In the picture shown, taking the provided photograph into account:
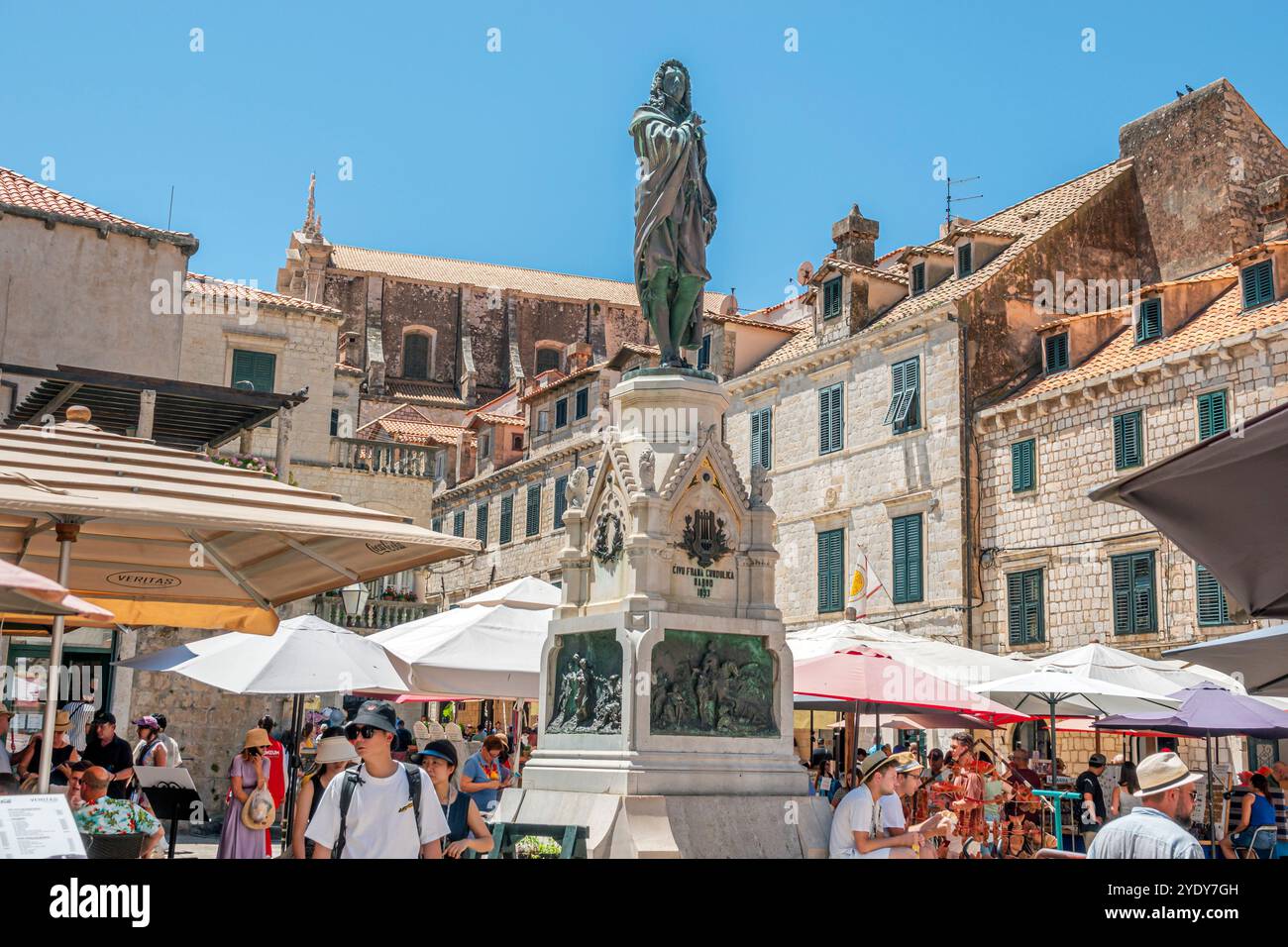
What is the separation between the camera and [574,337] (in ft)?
206

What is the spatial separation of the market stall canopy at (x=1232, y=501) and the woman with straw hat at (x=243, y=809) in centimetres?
636

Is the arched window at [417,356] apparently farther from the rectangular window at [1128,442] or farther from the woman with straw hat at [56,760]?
the woman with straw hat at [56,760]

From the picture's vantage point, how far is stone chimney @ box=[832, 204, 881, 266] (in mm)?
33500

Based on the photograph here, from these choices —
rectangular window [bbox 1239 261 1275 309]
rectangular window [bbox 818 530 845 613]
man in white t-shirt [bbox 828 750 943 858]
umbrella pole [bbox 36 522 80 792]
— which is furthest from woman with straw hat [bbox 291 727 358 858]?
rectangular window [bbox 1239 261 1275 309]

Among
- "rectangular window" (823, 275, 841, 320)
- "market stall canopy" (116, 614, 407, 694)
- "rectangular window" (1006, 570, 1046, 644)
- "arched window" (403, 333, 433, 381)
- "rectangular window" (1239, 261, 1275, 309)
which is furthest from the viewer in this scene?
"arched window" (403, 333, 433, 381)

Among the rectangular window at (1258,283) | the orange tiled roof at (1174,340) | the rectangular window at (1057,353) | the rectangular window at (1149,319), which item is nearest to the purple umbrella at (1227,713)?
the orange tiled roof at (1174,340)

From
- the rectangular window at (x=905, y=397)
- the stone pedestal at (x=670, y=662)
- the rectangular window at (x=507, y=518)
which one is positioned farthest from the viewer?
the rectangular window at (x=507, y=518)

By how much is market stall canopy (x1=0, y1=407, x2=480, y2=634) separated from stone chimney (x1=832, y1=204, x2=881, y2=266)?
2652cm

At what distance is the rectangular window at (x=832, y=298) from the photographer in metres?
30.5

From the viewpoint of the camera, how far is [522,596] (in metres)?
13.4

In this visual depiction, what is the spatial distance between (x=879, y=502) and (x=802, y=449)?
3.16m

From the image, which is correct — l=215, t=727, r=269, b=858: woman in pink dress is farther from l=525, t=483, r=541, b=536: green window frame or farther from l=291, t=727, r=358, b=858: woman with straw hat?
l=525, t=483, r=541, b=536: green window frame

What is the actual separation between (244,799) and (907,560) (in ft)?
64.8
